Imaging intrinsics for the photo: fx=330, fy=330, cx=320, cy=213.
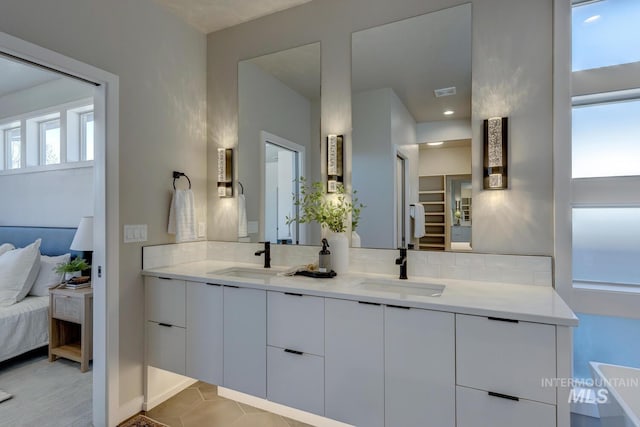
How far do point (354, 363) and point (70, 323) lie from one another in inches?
114

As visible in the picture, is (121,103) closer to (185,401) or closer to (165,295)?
(165,295)

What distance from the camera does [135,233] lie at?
2270 mm

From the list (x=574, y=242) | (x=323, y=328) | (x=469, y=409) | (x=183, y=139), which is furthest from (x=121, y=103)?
(x=574, y=242)

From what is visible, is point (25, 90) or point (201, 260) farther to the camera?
point (25, 90)

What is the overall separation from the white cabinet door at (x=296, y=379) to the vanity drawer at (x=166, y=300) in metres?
0.72

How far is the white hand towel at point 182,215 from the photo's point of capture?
2.48m

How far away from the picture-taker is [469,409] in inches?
56.0

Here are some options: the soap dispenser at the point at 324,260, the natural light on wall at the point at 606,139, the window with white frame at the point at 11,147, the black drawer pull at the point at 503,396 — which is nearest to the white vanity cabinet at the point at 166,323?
the soap dispenser at the point at 324,260

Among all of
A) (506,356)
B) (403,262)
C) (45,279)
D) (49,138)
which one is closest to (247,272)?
(403,262)

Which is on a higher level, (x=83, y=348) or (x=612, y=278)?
(x=612, y=278)

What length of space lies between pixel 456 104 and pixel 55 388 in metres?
3.54

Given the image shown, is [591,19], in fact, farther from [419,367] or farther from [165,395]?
[165,395]

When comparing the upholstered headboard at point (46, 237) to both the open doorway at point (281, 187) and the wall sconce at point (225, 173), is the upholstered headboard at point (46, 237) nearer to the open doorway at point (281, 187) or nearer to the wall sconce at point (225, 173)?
the wall sconce at point (225, 173)

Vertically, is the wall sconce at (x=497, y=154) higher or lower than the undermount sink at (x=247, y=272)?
higher
